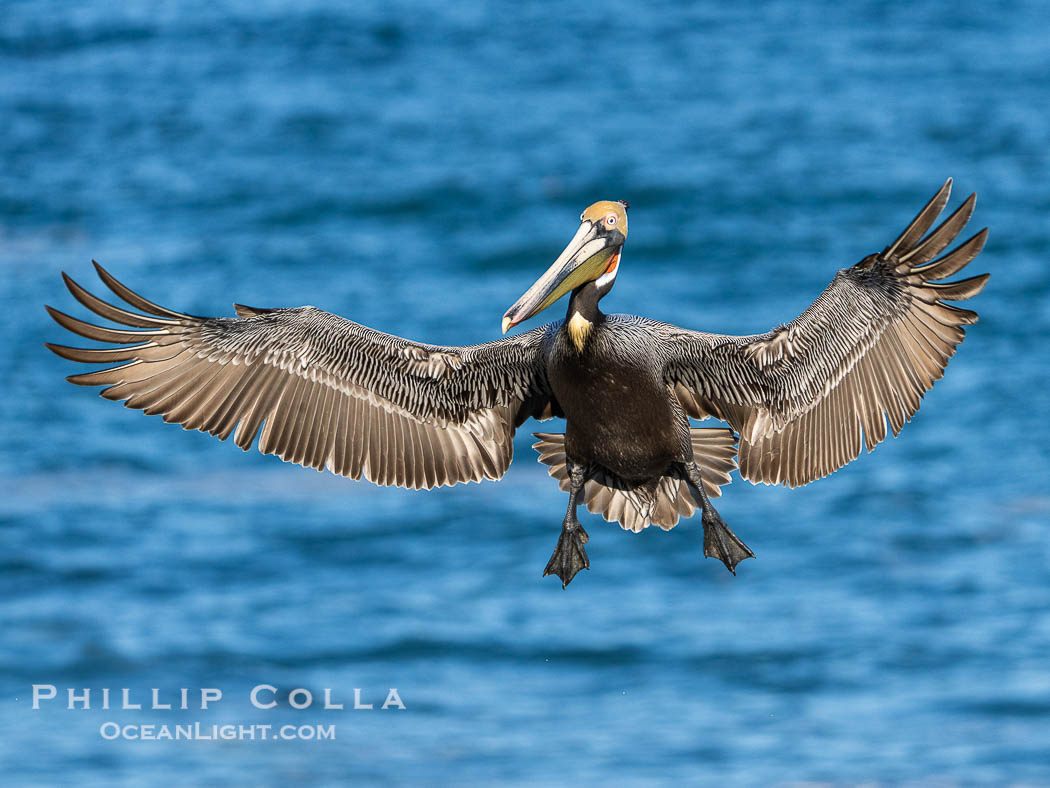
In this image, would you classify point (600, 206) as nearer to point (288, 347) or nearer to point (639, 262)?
point (288, 347)

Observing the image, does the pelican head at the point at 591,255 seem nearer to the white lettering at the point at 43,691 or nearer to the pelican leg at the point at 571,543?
the pelican leg at the point at 571,543

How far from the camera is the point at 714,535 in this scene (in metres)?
9.81

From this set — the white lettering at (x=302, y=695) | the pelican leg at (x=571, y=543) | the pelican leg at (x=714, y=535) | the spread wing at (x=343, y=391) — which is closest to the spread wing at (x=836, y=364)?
the pelican leg at (x=714, y=535)

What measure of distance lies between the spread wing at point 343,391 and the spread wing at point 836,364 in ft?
3.47

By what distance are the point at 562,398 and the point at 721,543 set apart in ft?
4.52

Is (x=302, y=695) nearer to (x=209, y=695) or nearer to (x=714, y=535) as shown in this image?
(x=209, y=695)

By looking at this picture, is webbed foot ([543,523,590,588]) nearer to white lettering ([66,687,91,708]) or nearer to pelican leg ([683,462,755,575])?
pelican leg ([683,462,755,575])

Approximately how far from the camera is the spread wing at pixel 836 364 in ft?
32.2

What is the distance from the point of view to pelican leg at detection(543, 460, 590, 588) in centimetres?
980

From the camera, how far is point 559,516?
1394 inches

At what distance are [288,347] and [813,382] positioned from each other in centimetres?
332

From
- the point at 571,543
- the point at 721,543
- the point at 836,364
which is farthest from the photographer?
the point at 836,364

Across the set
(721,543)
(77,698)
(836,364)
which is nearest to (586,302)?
(721,543)

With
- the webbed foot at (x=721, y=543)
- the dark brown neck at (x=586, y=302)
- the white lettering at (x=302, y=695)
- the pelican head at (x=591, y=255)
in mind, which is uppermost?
the white lettering at (x=302, y=695)
